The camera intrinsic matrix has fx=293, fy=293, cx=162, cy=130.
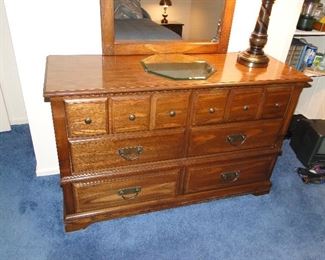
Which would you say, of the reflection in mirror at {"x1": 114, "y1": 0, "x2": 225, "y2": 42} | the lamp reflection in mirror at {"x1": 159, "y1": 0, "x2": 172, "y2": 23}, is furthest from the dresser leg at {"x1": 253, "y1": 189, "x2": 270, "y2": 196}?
the lamp reflection in mirror at {"x1": 159, "y1": 0, "x2": 172, "y2": 23}

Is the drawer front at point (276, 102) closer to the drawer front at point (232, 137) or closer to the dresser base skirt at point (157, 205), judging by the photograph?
the drawer front at point (232, 137)

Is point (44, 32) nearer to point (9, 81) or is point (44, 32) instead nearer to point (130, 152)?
point (130, 152)

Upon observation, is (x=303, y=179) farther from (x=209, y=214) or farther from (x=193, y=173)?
(x=193, y=173)

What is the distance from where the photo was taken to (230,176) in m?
1.86

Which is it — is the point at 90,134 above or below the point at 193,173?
above

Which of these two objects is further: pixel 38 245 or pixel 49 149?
pixel 49 149

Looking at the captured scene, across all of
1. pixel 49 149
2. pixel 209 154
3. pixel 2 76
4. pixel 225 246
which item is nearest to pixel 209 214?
pixel 225 246

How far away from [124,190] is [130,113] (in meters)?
0.49

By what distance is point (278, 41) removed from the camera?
2010 millimetres

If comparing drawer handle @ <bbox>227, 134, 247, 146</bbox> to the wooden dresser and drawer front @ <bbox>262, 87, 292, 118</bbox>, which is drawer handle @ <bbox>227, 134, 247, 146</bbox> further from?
drawer front @ <bbox>262, 87, 292, 118</bbox>

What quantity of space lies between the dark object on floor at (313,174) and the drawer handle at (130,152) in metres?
1.38

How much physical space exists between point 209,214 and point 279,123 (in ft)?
2.35

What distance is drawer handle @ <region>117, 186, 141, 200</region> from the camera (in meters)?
1.66

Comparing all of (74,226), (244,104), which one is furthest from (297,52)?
(74,226)
